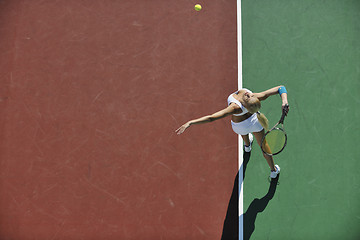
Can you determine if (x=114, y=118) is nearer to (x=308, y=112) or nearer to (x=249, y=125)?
(x=249, y=125)

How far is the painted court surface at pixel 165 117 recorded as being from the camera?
4680 millimetres

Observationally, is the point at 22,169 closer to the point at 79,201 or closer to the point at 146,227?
the point at 79,201

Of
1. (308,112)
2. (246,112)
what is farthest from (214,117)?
(308,112)

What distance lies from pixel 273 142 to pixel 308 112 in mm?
1424

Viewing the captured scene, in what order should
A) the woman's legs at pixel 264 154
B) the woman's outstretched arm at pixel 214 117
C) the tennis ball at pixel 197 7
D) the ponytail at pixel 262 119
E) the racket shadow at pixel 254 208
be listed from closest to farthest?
the woman's outstretched arm at pixel 214 117 → the ponytail at pixel 262 119 → the woman's legs at pixel 264 154 → the racket shadow at pixel 254 208 → the tennis ball at pixel 197 7

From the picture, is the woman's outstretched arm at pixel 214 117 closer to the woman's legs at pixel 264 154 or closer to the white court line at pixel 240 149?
the woman's legs at pixel 264 154

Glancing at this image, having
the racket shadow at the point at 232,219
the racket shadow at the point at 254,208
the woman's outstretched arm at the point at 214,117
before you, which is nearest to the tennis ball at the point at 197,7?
the woman's outstretched arm at the point at 214,117

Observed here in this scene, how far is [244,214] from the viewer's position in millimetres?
4637

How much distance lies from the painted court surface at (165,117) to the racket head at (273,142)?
73 cm

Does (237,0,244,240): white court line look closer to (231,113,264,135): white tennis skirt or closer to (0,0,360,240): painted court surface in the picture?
(0,0,360,240): painted court surface

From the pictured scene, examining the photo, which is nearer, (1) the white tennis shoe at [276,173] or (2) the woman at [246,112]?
(2) the woman at [246,112]

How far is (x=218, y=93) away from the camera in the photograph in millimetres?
5219

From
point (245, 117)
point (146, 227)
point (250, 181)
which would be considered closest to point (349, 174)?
point (250, 181)

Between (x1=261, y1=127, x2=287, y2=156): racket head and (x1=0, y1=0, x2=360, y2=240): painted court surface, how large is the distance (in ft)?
2.38
